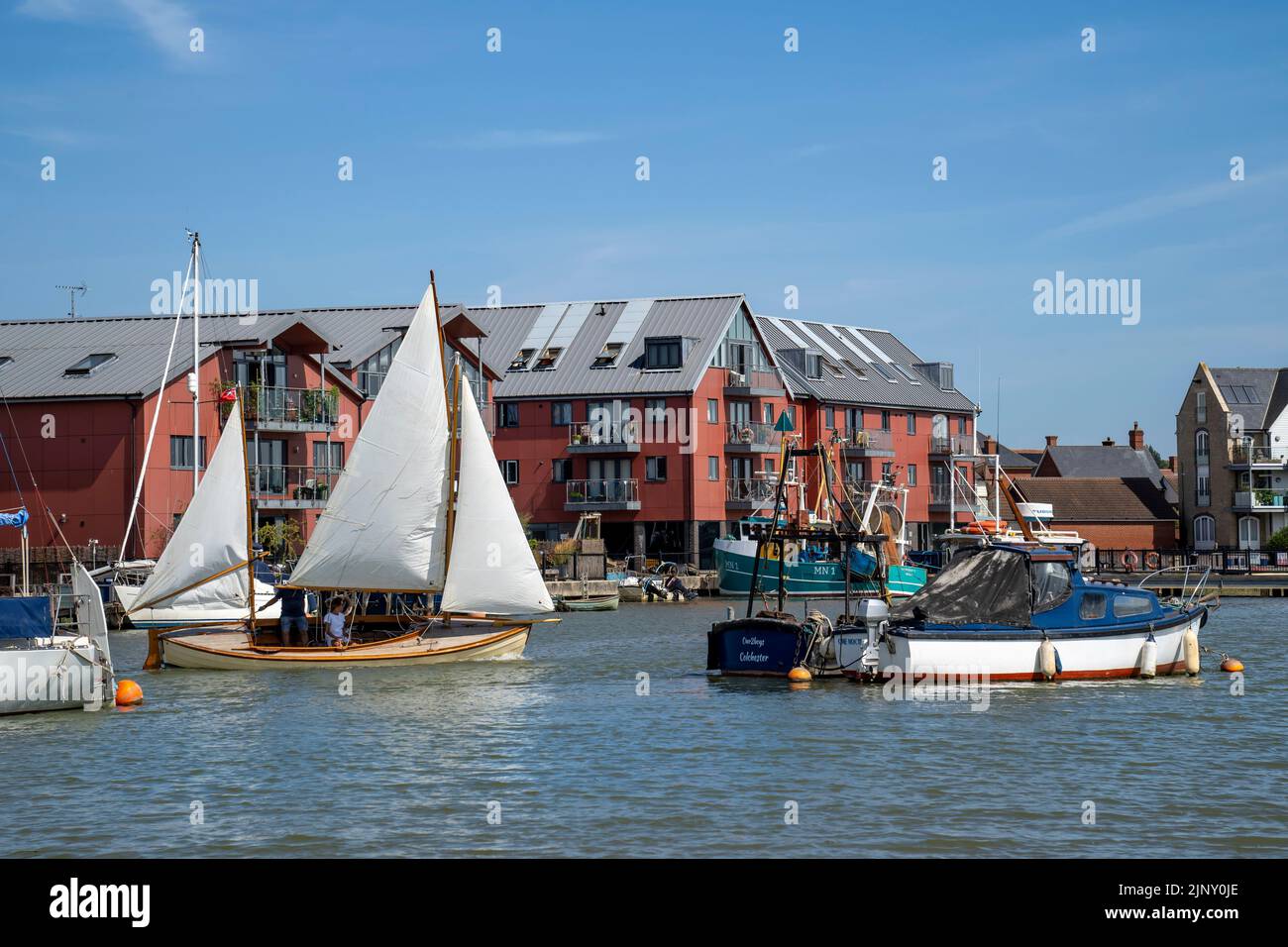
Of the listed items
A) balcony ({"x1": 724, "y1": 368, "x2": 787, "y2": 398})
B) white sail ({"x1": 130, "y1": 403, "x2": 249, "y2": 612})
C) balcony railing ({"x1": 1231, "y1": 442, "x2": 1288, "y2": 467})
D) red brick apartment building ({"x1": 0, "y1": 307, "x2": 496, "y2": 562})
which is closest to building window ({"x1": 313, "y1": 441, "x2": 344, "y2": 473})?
red brick apartment building ({"x1": 0, "y1": 307, "x2": 496, "y2": 562})

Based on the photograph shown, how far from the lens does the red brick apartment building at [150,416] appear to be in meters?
62.2

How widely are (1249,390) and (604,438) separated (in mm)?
49517

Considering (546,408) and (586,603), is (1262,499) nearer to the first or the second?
(546,408)

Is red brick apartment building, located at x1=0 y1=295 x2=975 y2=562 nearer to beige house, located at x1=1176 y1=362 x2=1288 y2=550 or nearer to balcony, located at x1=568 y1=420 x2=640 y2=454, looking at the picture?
balcony, located at x1=568 y1=420 x2=640 y2=454

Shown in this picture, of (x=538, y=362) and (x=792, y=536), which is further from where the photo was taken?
(x=538, y=362)

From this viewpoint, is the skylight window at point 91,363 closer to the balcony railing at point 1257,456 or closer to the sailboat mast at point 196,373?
the sailboat mast at point 196,373

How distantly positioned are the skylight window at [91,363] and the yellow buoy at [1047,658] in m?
45.3

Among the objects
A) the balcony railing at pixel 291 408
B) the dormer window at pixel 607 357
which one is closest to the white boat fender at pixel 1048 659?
the balcony railing at pixel 291 408

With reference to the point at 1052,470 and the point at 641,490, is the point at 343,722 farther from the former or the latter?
the point at 1052,470

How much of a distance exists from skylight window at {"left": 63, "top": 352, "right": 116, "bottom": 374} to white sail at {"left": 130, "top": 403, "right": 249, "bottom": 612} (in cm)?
2580

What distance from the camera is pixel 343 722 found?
100 ft
